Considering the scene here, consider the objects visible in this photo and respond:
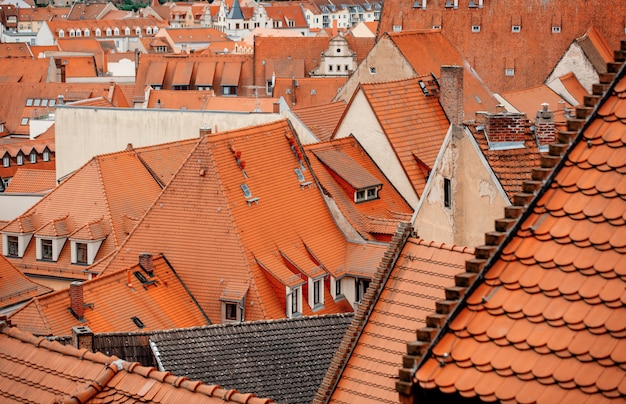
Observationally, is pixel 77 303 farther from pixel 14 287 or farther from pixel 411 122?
pixel 411 122

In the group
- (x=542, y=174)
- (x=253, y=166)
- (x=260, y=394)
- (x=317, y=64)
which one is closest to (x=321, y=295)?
(x=253, y=166)

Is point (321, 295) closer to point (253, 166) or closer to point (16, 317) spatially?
point (253, 166)

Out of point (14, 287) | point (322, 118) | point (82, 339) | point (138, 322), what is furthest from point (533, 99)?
point (82, 339)

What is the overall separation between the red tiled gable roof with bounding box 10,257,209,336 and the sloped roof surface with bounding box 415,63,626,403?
24.1 metres

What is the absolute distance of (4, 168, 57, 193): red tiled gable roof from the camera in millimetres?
61131

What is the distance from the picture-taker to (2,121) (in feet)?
368

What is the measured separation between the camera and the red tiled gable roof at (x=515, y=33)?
68.9 metres

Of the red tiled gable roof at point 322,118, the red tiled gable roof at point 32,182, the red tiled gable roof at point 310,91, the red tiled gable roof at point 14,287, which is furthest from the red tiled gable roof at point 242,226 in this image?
the red tiled gable roof at point 310,91

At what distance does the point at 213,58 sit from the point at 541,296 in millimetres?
122753

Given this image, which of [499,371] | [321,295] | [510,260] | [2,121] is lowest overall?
[2,121]

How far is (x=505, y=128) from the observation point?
2523 cm

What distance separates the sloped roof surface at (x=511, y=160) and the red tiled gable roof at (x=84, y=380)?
12.0 meters

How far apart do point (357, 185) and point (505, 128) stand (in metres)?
16.2

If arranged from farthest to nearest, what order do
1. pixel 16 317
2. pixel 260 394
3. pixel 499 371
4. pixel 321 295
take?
pixel 321 295 → pixel 16 317 → pixel 260 394 → pixel 499 371
